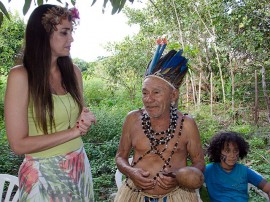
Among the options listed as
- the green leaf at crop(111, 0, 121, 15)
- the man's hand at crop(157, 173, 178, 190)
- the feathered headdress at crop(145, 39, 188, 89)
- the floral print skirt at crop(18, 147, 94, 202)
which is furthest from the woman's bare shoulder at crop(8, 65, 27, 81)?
the man's hand at crop(157, 173, 178, 190)

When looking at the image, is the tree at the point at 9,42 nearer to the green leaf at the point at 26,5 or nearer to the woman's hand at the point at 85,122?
the green leaf at the point at 26,5

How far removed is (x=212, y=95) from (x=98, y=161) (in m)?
3.81

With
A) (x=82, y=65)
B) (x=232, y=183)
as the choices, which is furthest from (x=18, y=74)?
(x=82, y=65)

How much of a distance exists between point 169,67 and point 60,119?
2.26ft

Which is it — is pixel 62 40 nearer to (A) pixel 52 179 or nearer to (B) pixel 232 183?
(A) pixel 52 179

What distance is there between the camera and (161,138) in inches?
79.4

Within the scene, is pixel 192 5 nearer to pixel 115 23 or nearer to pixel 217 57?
pixel 217 57

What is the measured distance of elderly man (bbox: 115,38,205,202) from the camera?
195 cm

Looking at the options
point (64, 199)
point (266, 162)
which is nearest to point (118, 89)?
point (266, 162)

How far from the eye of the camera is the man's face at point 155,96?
193cm

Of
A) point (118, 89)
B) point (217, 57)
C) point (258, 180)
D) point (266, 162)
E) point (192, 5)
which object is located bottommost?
point (266, 162)

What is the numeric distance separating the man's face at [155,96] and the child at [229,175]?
71 cm

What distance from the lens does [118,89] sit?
31.4 feet

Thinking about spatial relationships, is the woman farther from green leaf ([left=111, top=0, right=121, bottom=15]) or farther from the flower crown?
green leaf ([left=111, top=0, right=121, bottom=15])
